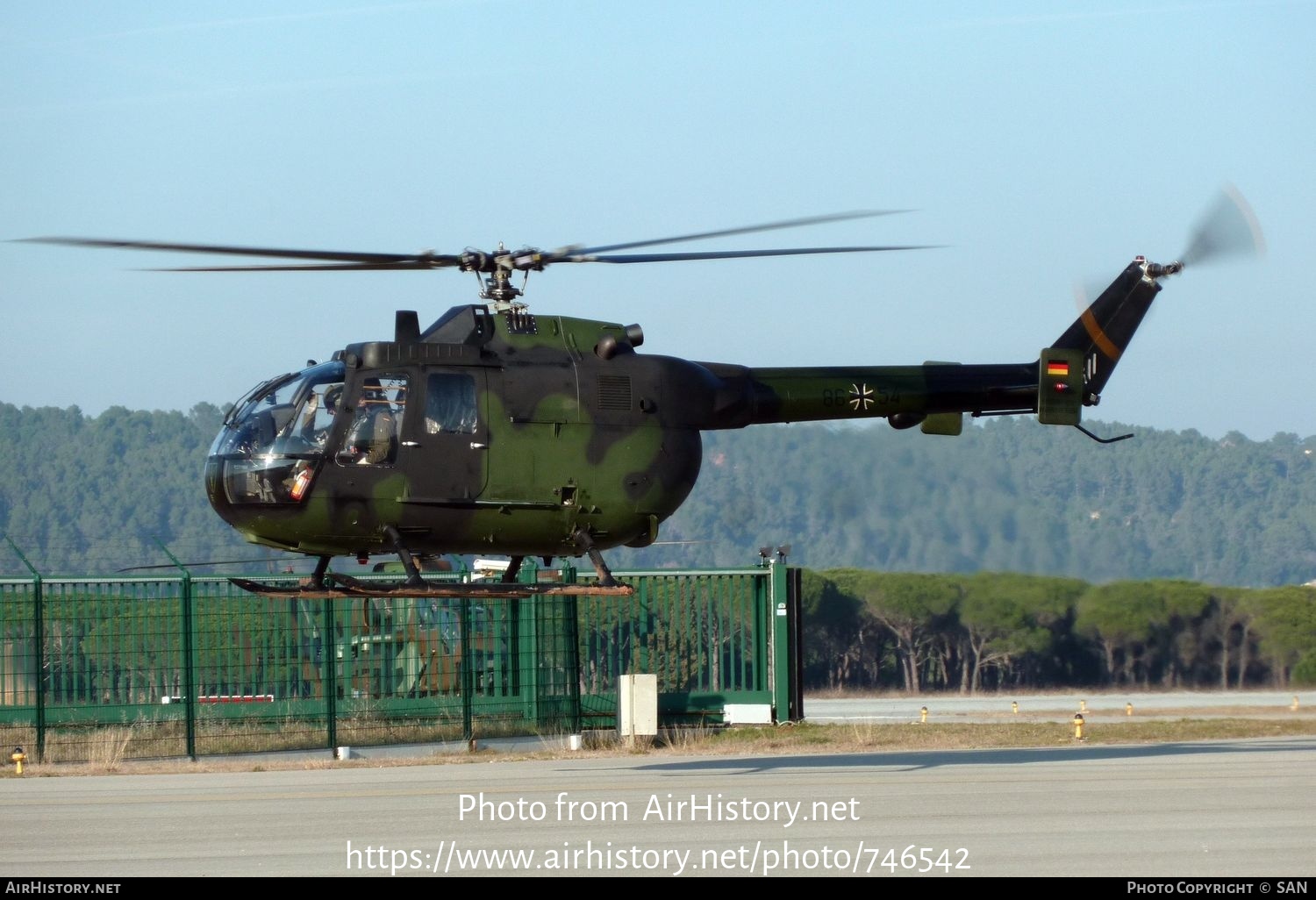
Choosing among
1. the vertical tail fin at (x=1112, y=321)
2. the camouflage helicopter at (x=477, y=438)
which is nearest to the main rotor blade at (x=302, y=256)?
the camouflage helicopter at (x=477, y=438)

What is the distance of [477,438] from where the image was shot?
13516 millimetres

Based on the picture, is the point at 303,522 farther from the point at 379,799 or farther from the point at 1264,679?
the point at 1264,679

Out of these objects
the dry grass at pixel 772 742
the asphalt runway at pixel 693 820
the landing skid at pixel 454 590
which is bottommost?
the dry grass at pixel 772 742

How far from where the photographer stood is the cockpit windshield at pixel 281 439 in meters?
13.2

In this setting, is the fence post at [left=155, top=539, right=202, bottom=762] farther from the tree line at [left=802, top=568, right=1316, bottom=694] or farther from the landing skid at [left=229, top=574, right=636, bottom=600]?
the tree line at [left=802, top=568, right=1316, bottom=694]

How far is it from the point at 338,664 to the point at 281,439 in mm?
5709

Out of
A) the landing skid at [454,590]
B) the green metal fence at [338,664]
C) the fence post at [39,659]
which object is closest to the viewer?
the landing skid at [454,590]

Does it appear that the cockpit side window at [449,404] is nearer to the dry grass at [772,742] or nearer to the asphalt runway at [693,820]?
the asphalt runway at [693,820]

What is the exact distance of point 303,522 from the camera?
524 inches

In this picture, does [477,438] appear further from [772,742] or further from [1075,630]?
[1075,630]

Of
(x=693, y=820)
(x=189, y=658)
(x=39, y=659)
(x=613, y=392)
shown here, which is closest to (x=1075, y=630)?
(x=613, y=392)

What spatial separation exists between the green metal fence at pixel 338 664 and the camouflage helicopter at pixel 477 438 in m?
2.78

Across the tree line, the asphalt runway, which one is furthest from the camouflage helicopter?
the tree line

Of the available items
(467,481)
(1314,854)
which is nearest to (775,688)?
(467,481)
